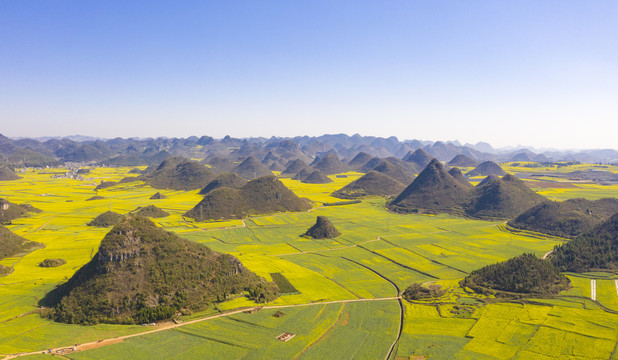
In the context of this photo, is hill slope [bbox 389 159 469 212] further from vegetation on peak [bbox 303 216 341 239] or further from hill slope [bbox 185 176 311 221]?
vegetation on peak [bbox 303 216 341 239]

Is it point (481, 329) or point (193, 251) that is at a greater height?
point (193, 251)

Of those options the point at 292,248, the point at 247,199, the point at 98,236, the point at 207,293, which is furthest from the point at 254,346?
the point at 247,199

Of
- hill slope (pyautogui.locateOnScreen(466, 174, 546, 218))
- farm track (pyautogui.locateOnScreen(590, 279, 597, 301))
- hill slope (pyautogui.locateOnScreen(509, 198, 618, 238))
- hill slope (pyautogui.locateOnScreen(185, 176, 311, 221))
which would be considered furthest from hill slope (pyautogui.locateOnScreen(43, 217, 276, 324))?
hill slope (pyautogui.locateOnScreen(466, 174, 546, 218))

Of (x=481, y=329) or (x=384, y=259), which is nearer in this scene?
(x=481, y=329)

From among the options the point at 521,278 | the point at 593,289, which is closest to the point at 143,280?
the point at 521,278

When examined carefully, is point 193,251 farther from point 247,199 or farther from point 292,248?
point 247,199

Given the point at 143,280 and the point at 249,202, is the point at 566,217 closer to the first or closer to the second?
the point at 249,202

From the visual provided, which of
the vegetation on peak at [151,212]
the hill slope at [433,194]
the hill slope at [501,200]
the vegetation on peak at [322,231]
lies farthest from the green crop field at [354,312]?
the hill slope at [433,194]
